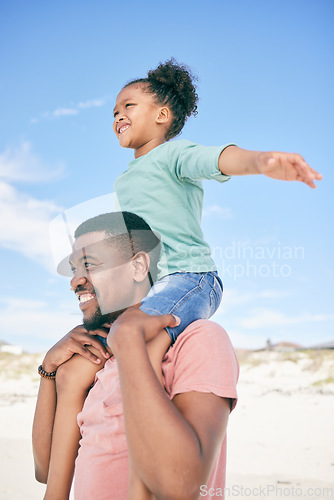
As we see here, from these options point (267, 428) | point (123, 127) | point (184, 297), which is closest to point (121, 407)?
point (184, 297)

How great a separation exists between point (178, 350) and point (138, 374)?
36cm

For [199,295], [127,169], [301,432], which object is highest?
[127,169]

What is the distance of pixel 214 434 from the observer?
173 cm

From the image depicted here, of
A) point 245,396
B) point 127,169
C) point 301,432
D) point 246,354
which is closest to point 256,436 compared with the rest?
point 301,432

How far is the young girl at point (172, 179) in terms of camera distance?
2059 mm

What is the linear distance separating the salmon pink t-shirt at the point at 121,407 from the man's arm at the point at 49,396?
237mm

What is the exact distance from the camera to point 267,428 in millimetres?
11352

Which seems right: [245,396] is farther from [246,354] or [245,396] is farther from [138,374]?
[138,374]

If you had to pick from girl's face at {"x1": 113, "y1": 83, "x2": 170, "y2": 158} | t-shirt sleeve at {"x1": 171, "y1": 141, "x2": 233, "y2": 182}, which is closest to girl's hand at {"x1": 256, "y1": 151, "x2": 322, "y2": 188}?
t-shirt sleeve at {"x1": 171, "y1": 141, "x2": 233, "y2": 182}

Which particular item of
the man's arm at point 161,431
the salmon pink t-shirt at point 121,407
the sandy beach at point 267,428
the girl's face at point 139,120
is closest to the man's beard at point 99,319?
the salmon pink t-shirt at point 121,407

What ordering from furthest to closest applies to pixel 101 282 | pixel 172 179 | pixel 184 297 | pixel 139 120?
1. pixel 139 120
2. pixel 172 179
3. pixel 101 282
4. pixel 184 297

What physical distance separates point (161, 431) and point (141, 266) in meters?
0.97

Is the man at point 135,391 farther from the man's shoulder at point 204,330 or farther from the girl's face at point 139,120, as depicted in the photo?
the girl's face at point 139,120

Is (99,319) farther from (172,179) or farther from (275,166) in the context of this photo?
(275,166)
